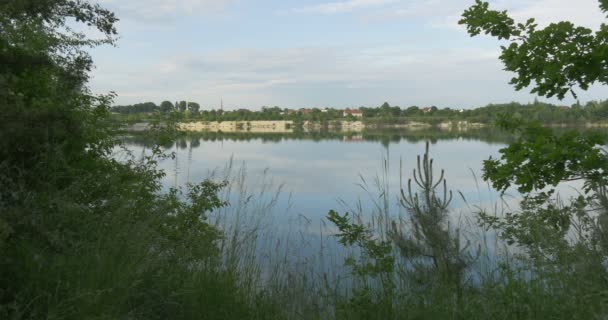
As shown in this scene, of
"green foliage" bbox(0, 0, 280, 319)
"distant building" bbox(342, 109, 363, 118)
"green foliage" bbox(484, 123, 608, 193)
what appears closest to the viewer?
"green foliage" bbox(0, 0, 280, 319)

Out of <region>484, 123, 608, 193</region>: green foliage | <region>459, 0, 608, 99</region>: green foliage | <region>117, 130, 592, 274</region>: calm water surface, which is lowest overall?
<region>117, 130, 592, 274</region>: calm water surface

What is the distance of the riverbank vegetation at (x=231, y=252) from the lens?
283 cm

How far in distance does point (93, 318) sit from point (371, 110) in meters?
129

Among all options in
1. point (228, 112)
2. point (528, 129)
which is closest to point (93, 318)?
point (528, 129)

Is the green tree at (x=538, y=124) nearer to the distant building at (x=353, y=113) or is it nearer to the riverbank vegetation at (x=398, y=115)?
the riverbank vegetation at (x=398, y=115)

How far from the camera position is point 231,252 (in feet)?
13.4

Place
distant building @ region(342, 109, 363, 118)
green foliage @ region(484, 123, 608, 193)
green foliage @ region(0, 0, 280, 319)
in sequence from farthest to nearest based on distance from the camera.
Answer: distant building @ region(342, 109, 363, 118)
green foliage @ region(484, 123, 608, 193)
green foliage @ region(0, 0, 280, 319)

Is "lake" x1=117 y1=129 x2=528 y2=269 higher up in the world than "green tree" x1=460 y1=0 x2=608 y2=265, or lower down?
lower down

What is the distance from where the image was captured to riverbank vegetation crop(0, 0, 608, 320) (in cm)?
283

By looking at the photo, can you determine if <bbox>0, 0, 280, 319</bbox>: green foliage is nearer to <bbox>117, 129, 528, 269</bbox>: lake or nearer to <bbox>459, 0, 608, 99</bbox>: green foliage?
<bbox>117, 129, 528, 269</bbox>: lake

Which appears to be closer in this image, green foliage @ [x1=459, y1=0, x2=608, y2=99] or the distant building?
green foliage @ [x1=459, y1=0, x2=608, y2=99]

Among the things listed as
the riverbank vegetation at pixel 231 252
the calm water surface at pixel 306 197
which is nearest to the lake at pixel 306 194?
the calm water surface at pixel 306 197

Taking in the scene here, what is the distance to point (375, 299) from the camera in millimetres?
3658

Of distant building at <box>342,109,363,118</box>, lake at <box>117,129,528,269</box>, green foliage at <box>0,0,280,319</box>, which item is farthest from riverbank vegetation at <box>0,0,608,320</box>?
distant building at <box>342,109,363,118</box>
